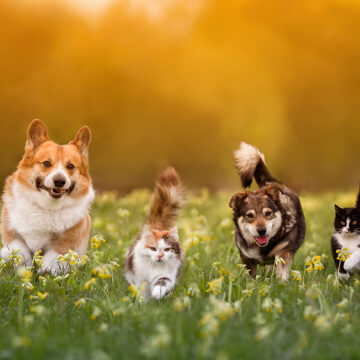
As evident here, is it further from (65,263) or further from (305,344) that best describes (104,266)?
(65,263)

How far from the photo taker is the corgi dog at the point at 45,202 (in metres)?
4.86

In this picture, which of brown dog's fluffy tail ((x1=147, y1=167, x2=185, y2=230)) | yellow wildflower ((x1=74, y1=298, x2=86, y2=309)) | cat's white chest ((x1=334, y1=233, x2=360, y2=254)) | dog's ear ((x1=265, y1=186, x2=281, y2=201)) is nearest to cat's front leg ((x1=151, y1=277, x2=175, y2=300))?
yellow wildflower ((x1=74, y1=298, x2=86, y2=309))

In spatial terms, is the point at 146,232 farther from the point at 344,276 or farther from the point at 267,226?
the point at 344,276

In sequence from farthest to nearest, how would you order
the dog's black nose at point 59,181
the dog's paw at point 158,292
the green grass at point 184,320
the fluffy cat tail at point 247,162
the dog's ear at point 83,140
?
1. the fluffy cat tail at point 247,162
2. the dog's ear at point 83,140
3. the dog's black nose at point 59,181
4. the dog's paw at point 158,292
5. the green grass at point 184,320

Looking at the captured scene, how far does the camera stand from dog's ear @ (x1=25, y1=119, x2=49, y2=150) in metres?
5.02

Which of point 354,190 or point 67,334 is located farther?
point 354,190

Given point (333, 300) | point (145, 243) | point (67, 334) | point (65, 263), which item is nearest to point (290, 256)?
point (333, 300)

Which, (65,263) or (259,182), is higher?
(259,182)

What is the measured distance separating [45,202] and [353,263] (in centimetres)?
277

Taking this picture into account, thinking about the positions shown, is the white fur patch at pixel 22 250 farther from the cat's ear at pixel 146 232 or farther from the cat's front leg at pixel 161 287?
the cat's front leg at pixel 161 287

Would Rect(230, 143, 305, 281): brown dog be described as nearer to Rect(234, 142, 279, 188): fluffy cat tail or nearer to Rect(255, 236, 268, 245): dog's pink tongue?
Rect(255, 236, 268, 245): dog's pink tongue

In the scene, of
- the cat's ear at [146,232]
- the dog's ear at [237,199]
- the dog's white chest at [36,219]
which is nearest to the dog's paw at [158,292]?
the cat's ear at [146,232]

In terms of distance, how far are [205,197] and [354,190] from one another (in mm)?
4097

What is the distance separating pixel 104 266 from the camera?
340cm
